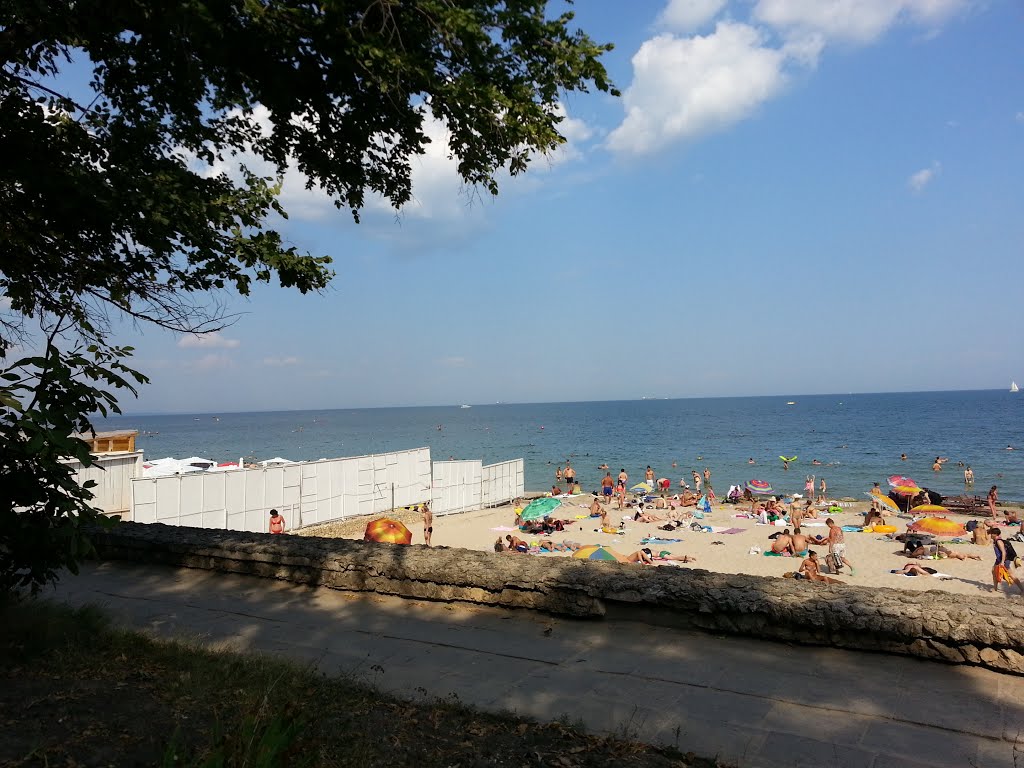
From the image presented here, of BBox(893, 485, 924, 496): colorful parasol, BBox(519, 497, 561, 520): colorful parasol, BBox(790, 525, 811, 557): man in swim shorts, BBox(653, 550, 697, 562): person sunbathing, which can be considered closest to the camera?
BBox(653, 550, 697, 562): person sunbathing

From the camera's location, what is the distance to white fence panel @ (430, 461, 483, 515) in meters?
25.1

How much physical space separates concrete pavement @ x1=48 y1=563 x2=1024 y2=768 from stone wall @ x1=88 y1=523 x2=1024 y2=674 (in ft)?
0.42

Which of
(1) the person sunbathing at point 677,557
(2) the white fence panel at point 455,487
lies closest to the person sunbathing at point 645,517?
(2) the white fence panel at point 455,487

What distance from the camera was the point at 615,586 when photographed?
629 cm

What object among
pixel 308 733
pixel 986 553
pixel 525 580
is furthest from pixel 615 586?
pixel 986 553

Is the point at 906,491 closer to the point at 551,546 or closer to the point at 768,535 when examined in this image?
the point at 768,535

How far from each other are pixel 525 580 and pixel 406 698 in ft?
7.50

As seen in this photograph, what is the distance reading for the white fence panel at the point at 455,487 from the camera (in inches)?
987

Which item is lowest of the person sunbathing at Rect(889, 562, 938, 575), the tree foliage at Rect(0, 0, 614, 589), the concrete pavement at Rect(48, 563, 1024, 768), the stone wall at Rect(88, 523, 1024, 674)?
the person sunbathing at Rect(889, 562, 938, 575)

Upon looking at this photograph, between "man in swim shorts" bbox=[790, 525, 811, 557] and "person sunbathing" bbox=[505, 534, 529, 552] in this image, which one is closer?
"person sunbathing" bbox=[505, 534, 529, 552]

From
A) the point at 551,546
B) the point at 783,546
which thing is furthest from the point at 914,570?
the point at 551,546

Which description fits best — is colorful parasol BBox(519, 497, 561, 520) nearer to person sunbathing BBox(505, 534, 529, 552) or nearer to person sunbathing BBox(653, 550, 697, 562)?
person sunbathing BBox(653, 550, 697, 562)

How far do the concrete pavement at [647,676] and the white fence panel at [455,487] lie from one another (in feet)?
58.4

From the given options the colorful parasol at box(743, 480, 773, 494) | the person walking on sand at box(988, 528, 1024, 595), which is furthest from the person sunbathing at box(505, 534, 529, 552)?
the colorful parasol at box(743, 480, 773, 494)
